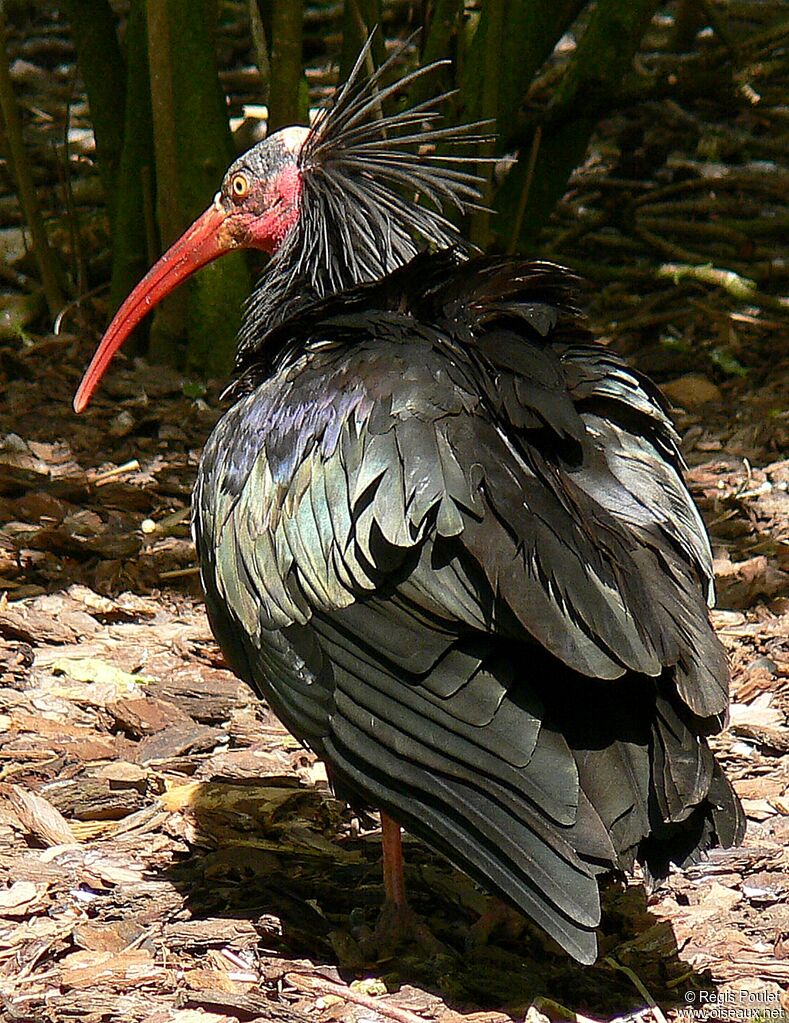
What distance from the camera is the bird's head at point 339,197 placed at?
4.86 m

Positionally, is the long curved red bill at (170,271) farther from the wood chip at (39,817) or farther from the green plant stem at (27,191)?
the green plant stem at (27,191)

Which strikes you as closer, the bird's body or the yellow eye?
the bird's body

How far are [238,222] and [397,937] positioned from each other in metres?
2.51

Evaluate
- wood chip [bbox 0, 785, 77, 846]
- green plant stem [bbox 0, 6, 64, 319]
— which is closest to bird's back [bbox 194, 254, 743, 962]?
wood chip [bbox 0, 785, 77, 846]

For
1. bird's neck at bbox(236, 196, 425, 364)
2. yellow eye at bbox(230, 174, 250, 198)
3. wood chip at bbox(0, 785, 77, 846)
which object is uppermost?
yellow eye at bbox(230, 174, 250, 198)

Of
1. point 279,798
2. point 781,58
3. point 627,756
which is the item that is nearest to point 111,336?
point 279,798

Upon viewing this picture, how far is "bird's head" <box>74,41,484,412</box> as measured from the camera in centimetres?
486

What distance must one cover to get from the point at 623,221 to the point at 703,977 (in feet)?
20.0

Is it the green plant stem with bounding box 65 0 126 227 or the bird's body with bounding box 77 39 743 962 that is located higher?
the green plant stem with bounding box 65 0 126 227

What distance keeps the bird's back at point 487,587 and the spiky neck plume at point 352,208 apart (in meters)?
0.62

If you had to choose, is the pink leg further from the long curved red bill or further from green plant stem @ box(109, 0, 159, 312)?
green plant stem @ box(109, 0, 159, 312)

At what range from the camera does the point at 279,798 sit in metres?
5.02

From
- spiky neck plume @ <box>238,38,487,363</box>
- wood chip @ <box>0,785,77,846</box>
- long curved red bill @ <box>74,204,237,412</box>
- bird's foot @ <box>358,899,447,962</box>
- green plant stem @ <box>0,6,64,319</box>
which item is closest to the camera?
bird's foot @ <box>358,899,447,962</box>

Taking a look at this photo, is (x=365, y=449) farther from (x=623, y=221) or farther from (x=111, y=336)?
(x=623, y=221)
